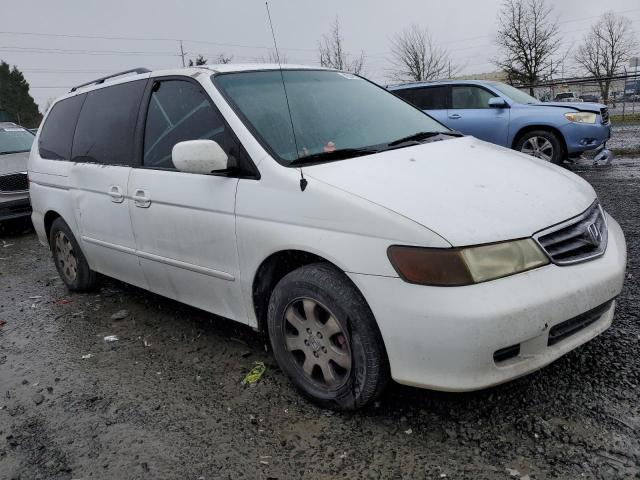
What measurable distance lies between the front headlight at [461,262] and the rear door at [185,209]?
106 cm

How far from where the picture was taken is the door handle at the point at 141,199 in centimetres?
342

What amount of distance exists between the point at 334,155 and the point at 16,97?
71.5 metres

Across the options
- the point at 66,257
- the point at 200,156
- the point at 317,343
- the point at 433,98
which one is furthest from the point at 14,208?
the point at 433,98

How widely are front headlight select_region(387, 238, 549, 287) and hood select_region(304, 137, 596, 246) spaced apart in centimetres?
4

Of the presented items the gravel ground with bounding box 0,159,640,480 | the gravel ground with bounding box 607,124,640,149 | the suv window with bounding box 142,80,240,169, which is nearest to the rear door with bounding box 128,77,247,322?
the suv window with bounding box 142,80,240,169

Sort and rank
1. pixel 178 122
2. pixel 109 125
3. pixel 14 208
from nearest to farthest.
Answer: pixel 178 122
pixel 109 125
pixel 14 208

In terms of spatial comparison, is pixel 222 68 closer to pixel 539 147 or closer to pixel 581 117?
pixel 539 147

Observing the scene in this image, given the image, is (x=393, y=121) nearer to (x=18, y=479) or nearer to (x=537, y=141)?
(x=18, y=479)

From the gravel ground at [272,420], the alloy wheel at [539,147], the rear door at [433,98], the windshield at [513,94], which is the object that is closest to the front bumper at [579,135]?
the alloy wheel at [539,147]

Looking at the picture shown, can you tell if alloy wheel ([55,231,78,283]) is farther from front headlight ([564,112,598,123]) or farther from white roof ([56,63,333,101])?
front headlight ([564,112,598,123])

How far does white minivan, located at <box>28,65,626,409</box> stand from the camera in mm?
2172

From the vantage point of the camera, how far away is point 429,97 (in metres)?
10.3

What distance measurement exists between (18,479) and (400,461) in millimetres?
1669

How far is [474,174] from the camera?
2.63 m
